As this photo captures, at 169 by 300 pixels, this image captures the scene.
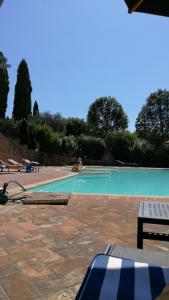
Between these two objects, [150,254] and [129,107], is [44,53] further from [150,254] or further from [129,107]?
[129,107]

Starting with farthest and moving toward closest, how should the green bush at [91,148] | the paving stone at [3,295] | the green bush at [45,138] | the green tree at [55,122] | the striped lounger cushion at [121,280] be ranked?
the green tree at [55,122] → the green bush at [91,148] → the green bush at [45,138] → the paving stone at [3,295] → the striped lounger cushion at [121,280]

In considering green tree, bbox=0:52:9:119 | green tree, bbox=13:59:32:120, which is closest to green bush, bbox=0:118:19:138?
green tree, bbox=0:52:9:119

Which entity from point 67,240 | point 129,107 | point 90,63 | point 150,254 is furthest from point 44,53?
point 129,107

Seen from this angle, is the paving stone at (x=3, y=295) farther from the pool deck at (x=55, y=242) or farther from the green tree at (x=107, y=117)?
the green tree at (x=107, y=117)

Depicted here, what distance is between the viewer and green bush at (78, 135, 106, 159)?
3064 centimetres

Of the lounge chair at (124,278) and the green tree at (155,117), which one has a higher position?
the green tree at (155,117)

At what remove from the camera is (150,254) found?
1.79 m

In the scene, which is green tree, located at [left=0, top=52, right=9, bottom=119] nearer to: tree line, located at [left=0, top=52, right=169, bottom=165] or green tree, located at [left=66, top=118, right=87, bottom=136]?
tree line, located at [left=0, top=52, right=169, bottom=165]

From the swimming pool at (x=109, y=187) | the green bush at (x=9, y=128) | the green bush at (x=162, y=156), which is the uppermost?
the green bush at (x=9, y=128)

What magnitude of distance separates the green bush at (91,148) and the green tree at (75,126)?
9.09 metres

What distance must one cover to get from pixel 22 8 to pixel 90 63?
11995 millimetres

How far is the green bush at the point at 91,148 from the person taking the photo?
1206 inches

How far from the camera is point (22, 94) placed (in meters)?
33.6

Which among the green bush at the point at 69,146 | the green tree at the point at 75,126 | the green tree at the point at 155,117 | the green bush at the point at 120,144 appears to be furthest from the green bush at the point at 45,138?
the green tree at the point at 155,117
